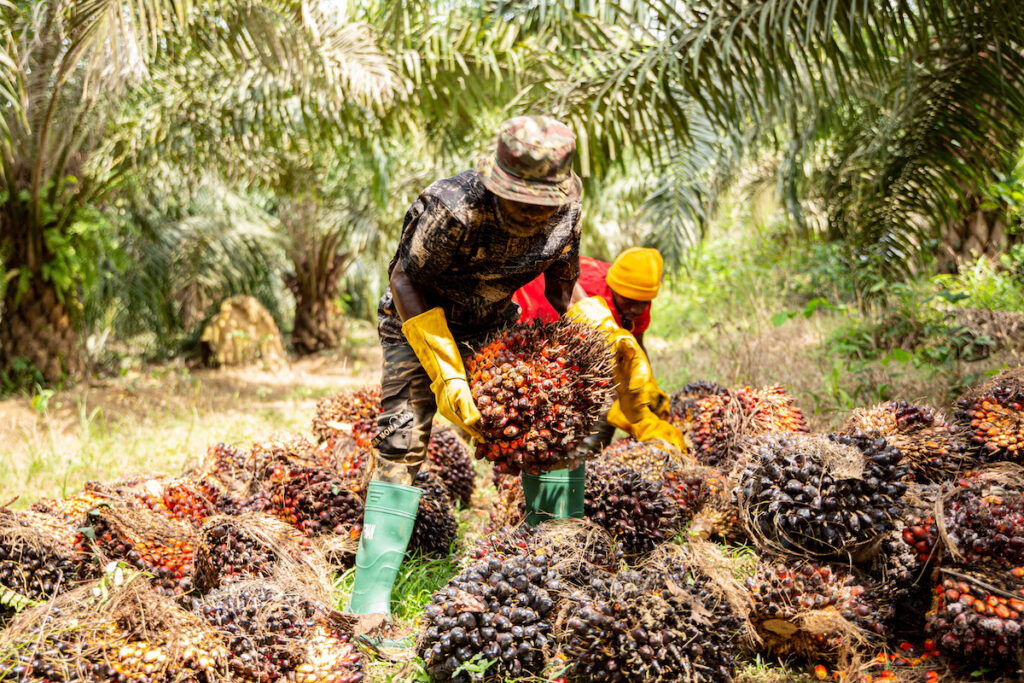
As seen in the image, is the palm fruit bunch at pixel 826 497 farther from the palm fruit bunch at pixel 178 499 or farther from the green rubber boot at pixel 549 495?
the palm fruit bunch at pixel 178 499

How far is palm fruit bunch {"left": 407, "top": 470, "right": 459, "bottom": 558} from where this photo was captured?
288cm

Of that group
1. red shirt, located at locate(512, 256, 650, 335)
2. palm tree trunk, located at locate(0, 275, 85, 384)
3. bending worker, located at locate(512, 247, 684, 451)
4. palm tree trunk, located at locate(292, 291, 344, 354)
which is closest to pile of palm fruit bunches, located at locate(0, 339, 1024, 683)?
bending worker, located at locate(512, 247, 684, 451)

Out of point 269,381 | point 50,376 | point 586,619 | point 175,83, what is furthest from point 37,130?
point 586,619

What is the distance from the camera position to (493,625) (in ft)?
6.14

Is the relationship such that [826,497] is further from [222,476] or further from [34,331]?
[34,331]

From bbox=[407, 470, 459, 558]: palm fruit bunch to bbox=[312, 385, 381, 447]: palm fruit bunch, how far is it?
428mm

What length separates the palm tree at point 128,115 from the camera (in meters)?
5.46

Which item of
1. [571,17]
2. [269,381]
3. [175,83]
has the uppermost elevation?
[571,17]

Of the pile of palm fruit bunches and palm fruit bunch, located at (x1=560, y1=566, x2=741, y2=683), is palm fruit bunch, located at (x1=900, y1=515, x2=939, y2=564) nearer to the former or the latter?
the pile of palm fruit bunches

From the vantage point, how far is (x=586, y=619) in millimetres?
1823

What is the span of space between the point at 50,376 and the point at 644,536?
6.97 metres

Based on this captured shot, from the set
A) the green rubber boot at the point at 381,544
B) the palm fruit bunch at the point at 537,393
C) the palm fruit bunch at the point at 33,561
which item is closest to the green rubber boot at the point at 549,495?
the palm fruit bunch at the point at 537,393

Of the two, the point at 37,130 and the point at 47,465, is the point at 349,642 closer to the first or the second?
the point at 47,465

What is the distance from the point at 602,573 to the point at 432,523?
39.9 inches
